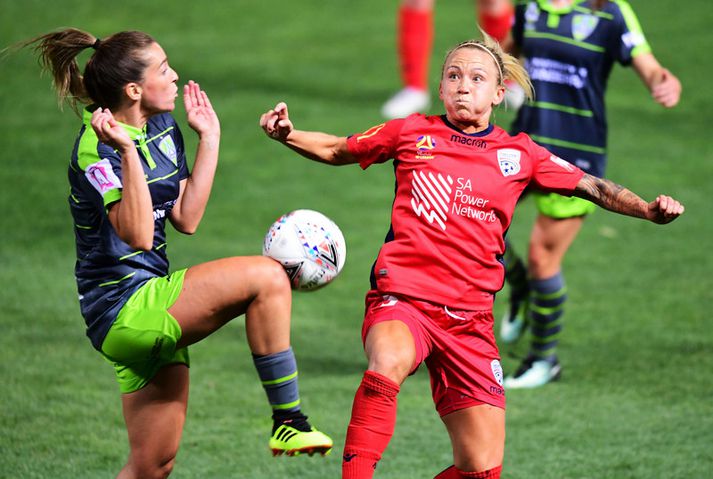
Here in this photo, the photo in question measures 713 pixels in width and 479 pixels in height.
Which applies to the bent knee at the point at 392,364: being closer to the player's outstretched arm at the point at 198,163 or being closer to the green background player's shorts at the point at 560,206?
the player's outstretched arm at the point at 198,163

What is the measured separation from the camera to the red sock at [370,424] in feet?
12.1

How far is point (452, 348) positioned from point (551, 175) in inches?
30.3

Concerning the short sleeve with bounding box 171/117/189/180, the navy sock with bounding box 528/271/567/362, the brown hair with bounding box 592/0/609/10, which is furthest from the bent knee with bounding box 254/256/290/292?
the brown hair with bounding box 592/0/609/10

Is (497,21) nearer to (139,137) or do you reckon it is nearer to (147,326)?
(139,137)

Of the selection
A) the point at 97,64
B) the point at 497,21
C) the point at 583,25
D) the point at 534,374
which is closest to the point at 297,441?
the point at 97,64

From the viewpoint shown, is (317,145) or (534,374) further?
(534,374)

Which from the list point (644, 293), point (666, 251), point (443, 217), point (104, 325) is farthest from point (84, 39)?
point (666, 251)

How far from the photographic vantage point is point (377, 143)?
4297mm

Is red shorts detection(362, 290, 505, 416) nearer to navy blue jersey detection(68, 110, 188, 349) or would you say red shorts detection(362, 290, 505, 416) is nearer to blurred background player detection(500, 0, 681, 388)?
navy blue jersey detection(68, 110, 188, 349)

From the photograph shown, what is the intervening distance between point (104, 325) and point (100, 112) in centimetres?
71

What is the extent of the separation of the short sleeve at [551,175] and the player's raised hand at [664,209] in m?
0.31

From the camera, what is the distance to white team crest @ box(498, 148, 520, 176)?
165 inches

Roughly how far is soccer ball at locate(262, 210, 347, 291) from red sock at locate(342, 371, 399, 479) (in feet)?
1.40

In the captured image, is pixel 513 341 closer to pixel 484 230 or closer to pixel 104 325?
pixel 484 230
